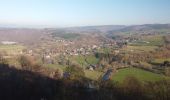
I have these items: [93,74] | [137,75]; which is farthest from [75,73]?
[137,75]

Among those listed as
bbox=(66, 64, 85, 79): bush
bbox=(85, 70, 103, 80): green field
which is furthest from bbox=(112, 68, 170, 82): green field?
bbox=(66, 64, 85, 79): bush

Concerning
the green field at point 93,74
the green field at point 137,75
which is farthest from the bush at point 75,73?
the green field at point 137,75

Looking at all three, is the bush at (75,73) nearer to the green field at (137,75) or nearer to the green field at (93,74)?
the green field at (93,74)

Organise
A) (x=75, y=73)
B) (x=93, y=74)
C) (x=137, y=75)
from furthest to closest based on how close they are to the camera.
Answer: (x=93, y=74) < (x=137, y=75) < (x=75, y=73)

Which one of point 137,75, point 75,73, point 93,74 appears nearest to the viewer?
point 75,73

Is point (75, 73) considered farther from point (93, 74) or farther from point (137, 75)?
point (137, 75)

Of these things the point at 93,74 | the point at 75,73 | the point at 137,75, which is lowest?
the point at 93,74

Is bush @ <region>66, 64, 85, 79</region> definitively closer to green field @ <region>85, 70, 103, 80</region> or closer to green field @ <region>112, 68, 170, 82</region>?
green field @ <region>85, 70, 103, 80</region>

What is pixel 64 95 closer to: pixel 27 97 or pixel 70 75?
pixel 27 97
